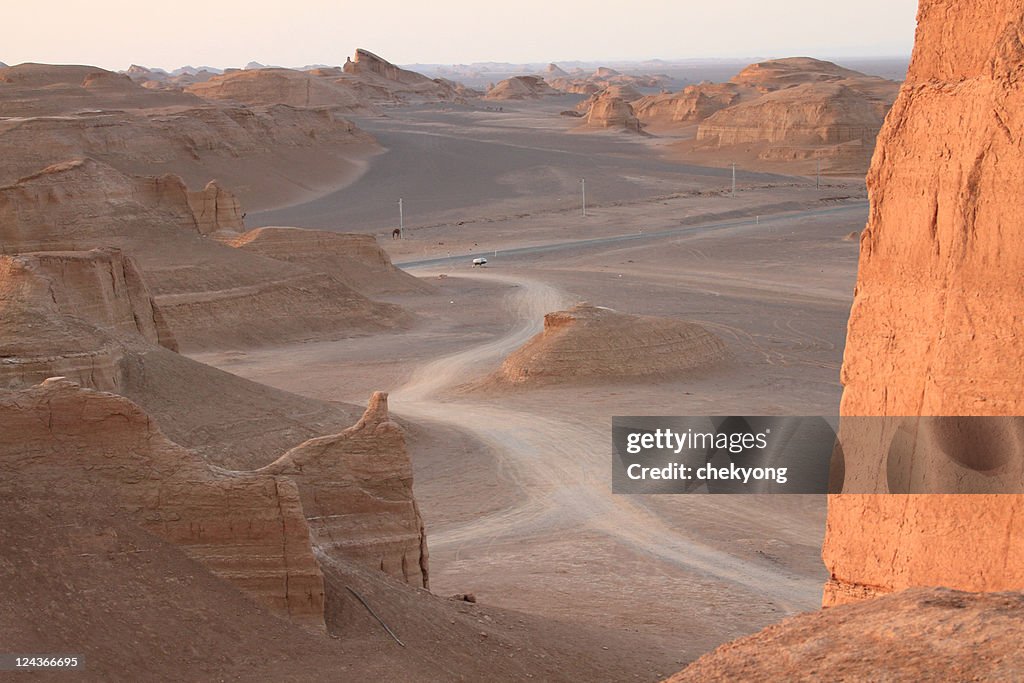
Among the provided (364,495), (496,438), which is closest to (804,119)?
(496,438)

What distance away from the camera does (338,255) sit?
1688 inches

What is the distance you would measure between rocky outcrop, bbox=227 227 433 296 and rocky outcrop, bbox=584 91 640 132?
226 feet

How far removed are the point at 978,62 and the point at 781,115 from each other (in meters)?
79.7

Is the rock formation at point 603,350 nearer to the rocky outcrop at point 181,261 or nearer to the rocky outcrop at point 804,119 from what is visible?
the rocky outcrop at point 181,261

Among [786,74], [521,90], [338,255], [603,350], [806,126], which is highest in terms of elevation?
[786,74]

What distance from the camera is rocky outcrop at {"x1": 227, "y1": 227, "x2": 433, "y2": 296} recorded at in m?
40.7

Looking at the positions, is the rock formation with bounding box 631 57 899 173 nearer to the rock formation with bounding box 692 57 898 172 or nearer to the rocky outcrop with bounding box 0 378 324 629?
the rock formation with bounding box 692 57 898 172

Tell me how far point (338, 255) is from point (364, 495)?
1201 inches

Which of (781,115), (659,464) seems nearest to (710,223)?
(781,115)

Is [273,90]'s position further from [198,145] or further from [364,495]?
[364,495]

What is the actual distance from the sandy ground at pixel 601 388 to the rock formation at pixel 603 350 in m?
0.56

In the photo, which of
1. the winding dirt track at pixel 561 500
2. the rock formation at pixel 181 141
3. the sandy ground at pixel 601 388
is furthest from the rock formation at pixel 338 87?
the winding dirt track at pixel 561 500

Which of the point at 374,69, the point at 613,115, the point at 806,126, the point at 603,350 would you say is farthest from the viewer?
the point at 374,69

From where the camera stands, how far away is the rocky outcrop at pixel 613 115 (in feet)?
366
